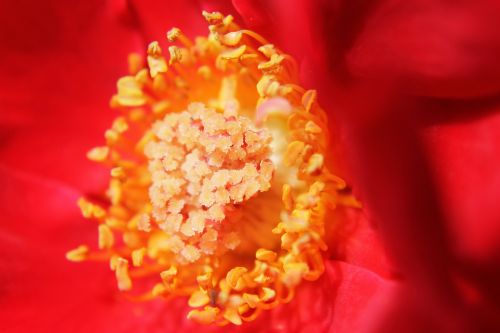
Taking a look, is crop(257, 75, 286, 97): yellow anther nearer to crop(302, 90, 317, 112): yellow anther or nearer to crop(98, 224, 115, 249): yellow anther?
crop(302, 90, 317, 112): yellow anther

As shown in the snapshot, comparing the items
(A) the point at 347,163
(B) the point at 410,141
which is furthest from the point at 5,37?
(B) the point at 410,141

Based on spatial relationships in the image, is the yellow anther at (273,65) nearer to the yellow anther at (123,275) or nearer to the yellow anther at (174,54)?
the yellow anther at (174,54)

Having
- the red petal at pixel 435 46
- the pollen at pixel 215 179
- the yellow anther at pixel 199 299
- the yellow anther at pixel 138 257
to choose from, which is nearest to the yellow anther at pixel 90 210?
the pollen at pixel 215 179

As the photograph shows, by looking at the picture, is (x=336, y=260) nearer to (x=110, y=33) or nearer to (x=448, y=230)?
(x=448, y=230)

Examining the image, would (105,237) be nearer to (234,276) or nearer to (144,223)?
(144,223)

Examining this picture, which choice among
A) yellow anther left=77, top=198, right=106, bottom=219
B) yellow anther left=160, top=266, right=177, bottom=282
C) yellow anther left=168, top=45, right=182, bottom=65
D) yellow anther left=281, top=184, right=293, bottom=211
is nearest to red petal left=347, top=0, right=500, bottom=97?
yellow anther left=281, top=184, right=293, bottom=211

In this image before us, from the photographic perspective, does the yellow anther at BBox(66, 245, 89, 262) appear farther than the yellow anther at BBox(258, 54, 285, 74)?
Yes

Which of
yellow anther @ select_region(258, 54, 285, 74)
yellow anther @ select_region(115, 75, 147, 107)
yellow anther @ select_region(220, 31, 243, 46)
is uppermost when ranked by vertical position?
yellow anther @ select_region(220, 31, 243, 46)

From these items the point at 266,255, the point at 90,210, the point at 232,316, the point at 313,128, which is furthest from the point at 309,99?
the point at 90,210
